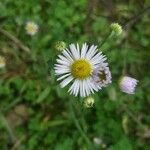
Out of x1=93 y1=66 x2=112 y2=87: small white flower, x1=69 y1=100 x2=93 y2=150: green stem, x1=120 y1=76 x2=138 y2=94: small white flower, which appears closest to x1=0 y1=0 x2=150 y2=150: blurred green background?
x1=69 y1=100 x2=93 y2=150: green stem

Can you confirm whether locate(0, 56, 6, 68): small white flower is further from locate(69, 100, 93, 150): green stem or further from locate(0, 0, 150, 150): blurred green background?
locate(69, 100, 93, 150): green stem

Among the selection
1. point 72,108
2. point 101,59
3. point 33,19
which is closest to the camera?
point 101,59

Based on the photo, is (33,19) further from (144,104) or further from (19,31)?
(144,104)

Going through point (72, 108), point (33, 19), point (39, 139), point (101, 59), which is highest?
point (33, 19)

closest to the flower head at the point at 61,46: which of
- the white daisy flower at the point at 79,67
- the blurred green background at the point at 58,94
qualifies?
the white daisy flower at the point at 79,67

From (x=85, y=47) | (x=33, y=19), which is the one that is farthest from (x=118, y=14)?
(x=85, y=47)

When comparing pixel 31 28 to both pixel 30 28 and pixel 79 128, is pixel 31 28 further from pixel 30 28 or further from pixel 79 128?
pixel 79 128

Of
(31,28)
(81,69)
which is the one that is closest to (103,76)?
(81,69)
